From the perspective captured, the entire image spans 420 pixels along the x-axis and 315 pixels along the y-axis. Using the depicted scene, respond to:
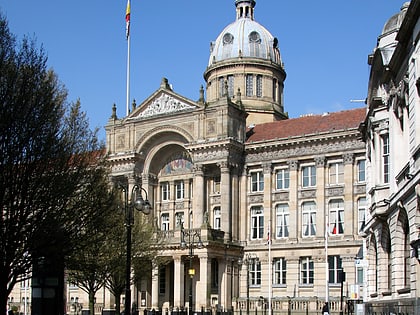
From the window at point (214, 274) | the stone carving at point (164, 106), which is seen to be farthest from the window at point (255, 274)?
the stone carving at point (164, 106)

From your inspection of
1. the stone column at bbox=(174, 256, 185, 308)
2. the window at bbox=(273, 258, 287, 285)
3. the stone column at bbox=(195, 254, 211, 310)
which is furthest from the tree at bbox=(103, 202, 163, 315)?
the window at bbox=(273, 258, 287, 285)

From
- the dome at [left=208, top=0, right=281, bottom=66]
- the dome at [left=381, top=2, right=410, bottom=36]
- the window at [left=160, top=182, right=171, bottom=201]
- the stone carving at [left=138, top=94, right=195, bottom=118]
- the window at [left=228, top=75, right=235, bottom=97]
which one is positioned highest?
the dome at [left=208, top=0, right=281, bottom=66]

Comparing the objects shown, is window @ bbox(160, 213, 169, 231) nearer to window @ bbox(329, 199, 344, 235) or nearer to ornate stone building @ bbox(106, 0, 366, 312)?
ornate stone building @ bbox(106, 0, 366, 312)

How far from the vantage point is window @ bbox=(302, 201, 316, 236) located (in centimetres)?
6366

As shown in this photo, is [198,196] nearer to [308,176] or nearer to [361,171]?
[308,176]

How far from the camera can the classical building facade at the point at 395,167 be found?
25.8m

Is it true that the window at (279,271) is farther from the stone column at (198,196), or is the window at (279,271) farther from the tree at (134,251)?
the tree at (134,251)

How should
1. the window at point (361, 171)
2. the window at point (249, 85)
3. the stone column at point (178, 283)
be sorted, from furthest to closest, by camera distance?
the window at point (249, 85)
the stone column at point (178, 283)
the window at point (361, 171)

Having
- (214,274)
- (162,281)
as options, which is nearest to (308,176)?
(214,274)

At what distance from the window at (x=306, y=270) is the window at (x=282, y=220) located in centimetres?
281

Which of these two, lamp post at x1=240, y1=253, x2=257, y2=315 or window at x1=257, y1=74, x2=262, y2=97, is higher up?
window at x1=257, y1=74, x2=262, y2=97

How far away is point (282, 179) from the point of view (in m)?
65.7

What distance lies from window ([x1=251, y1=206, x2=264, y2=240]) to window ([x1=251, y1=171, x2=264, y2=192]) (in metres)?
1.68

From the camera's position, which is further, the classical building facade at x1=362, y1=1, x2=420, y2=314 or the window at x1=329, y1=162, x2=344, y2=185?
the window at x1=329, y1=162, x2=344, y2=185
